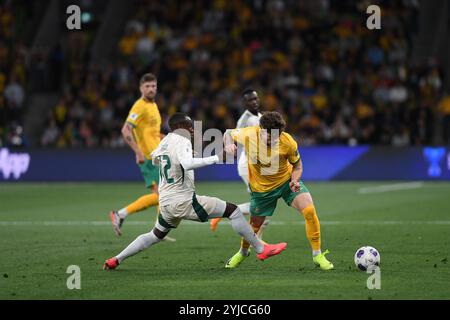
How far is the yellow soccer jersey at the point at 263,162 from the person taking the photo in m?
11.7

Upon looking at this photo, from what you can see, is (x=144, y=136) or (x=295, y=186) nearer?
(x=295, y=186)

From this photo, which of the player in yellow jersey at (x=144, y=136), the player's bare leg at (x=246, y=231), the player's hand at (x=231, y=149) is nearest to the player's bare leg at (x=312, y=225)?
the player's bare leg at (x=246, y=231)

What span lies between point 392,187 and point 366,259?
45.1ft

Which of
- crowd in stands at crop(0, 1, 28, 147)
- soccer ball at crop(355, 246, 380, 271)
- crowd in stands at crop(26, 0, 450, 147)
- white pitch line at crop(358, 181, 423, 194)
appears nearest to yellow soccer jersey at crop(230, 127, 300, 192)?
soccer ball at crop(355, 246, 380, 271)

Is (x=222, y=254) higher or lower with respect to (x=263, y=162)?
lower

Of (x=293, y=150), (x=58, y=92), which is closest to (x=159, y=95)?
(x=58, y=92)

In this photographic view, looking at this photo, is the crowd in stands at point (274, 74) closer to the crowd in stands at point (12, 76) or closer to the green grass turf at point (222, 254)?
the crowd in stands at point (12, 76)

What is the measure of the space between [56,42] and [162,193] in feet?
76.4

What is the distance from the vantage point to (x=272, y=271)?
A: 37.1 feet

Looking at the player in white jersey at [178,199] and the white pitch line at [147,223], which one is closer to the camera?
the player in white jersey at [178,199]

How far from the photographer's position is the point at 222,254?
13.0 meters

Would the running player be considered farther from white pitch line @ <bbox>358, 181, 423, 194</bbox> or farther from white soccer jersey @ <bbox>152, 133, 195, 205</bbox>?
white pitch line @ <bbox>358, 181, 423, 194</bbox>

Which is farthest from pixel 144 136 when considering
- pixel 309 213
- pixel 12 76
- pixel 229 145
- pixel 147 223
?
pixel 12 76

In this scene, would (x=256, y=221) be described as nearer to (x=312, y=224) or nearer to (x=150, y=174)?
(x=312, y=224)
